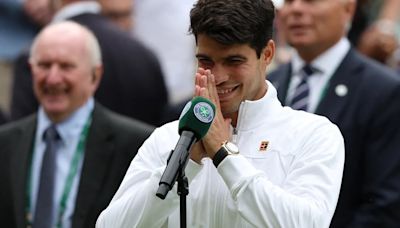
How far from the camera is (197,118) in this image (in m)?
4.87

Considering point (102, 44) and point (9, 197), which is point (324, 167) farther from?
point (102, 44)

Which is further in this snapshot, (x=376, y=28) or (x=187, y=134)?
(x=376, y=28)

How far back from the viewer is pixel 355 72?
25.2ft

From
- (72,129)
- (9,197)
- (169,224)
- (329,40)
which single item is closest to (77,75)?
(72,129)

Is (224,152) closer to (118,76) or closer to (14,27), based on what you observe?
(118,76)

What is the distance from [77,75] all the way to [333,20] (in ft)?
5.13

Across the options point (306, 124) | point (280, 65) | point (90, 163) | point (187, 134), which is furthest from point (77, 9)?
point (187, 134)

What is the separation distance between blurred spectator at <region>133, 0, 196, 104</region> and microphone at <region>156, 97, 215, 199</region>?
21.2 ft

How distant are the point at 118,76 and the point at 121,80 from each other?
36 mm

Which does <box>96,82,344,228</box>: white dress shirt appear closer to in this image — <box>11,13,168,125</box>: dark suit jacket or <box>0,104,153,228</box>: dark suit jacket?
<box>0,104,153,228</box>: dark suit jacket

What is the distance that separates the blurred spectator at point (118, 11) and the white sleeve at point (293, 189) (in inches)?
229

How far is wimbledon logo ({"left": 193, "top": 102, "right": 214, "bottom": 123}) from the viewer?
16.0ft

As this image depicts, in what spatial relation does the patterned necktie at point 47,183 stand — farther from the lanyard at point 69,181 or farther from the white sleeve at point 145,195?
the white sleeve at point 145,195

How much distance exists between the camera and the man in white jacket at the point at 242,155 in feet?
16.5
